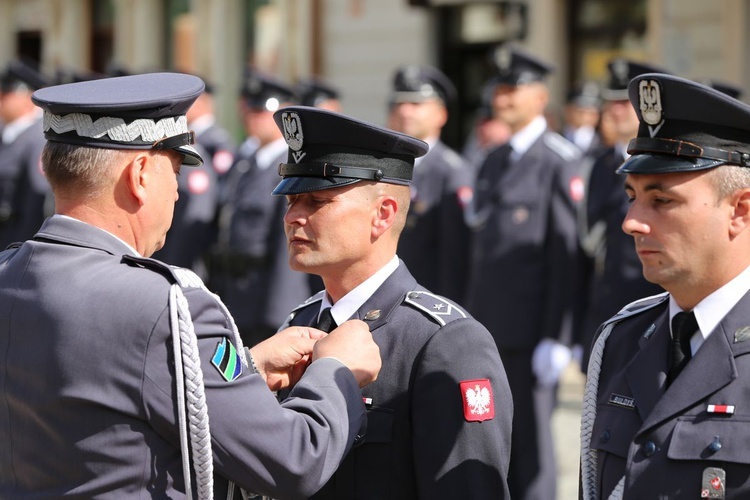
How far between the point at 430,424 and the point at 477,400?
13 centimetres

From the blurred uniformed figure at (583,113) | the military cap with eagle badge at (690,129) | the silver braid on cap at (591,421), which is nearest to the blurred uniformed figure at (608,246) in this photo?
the silver braid on cap at (591,421)

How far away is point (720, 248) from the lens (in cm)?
263

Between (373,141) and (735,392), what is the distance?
1.14 meters

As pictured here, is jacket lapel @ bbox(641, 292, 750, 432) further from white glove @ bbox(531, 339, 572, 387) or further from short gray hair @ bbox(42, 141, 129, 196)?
white glove @ bbox(531, 339, 572, 387)

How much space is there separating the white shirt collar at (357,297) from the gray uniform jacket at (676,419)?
0.71 meters

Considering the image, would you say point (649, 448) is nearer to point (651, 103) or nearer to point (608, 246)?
point (651, 103)

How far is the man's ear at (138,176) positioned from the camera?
2.62m

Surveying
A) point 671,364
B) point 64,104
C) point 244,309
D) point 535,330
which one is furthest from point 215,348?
point 244,309

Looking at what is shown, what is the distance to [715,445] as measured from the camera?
247cm

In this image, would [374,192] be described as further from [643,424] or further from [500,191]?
[500,191]

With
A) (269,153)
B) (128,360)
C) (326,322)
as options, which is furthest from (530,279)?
(128,360)

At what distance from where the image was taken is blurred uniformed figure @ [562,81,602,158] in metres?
12.2

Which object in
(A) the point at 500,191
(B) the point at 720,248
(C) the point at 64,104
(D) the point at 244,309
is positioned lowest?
(D) the point at 244,309

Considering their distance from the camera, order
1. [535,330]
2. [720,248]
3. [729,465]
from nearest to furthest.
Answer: [729,465], [720,248], [535,330]
